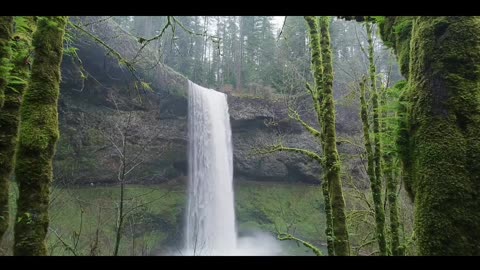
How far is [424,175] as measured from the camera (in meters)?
Answer: 2.50

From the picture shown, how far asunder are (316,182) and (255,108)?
8.06 m

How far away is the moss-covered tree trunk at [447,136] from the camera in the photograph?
7.27ft

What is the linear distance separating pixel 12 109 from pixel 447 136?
438 cm

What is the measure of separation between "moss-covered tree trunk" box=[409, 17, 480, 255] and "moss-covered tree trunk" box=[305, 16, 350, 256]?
2.18 metres

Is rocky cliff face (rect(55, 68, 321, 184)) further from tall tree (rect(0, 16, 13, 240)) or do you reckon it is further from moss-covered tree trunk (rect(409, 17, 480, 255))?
moss-covered tree trunk (rect(409, 17, 480, 255))

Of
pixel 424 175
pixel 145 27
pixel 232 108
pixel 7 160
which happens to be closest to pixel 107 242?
pixel 232 108

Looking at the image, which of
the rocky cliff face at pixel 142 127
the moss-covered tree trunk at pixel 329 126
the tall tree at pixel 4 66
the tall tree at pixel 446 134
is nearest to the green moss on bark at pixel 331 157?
the moss-covered tree trunk at pixel 329 126

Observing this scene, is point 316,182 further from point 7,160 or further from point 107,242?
point 7,160

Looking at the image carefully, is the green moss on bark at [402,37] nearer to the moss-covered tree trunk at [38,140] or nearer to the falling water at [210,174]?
the moss-covered tree trunk at [38,140]

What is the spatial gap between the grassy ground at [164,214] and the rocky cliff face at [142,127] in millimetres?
1033

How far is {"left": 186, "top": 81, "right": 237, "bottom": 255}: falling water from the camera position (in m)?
21.2

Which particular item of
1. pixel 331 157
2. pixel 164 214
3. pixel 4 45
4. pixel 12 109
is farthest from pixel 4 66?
pixel 164 214
